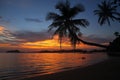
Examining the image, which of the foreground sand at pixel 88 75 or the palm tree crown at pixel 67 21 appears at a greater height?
the palm tree crown at pixel 67 21

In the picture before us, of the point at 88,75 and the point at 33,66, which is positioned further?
the point at 33,66

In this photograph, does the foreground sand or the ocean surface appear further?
the ocean surface

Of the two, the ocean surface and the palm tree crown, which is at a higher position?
the palm tree crown

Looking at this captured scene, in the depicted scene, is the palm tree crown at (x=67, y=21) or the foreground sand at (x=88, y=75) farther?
the palm tree crown at (x=67, y=21)

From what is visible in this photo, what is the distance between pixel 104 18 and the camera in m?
26.1

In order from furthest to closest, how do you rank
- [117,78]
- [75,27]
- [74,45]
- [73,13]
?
[73,13], [75,27], [74,45], [117,78]

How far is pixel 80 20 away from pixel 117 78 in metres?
11.4

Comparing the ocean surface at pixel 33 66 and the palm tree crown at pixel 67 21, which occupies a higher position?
the palm tree crown at pixel 67 21

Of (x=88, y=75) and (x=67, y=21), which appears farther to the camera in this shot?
(x=67, y=21)

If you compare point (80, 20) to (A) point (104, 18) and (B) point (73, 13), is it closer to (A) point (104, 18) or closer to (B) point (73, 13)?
(B) point (73, 13)

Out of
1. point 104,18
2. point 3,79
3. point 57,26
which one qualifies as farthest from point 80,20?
point 3,79

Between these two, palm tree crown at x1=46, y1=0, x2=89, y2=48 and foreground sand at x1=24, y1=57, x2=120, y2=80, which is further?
palm tree crown at x1=46, y1=0, x2=89, y2=48

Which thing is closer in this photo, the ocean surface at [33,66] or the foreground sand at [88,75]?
the foreground sand at [88,75]

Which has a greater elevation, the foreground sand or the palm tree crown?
the palm tree crown
